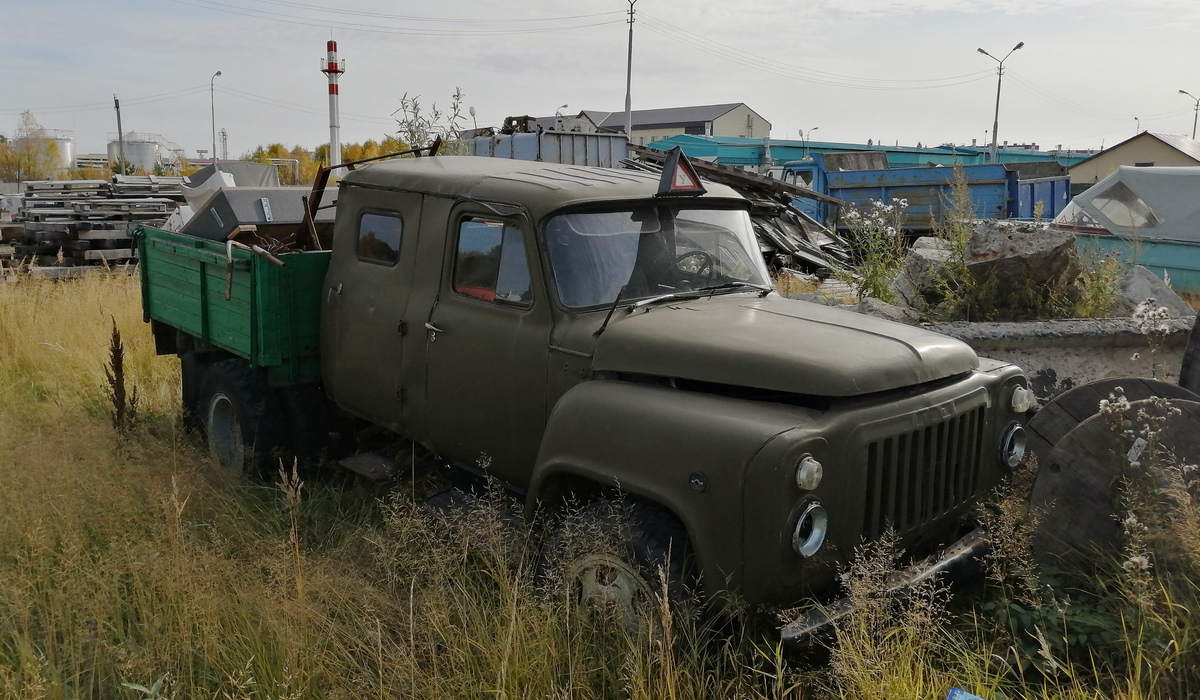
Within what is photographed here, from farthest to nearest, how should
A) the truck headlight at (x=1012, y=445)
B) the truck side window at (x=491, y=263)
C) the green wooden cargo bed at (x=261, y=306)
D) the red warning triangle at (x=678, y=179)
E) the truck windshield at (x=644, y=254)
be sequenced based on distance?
the green wooden cargo bed at (x=261, y=306) → the red warning triangle at (x=678, y=179) → the truck side window at (x=491, y=263) → the truck windshield at (x=644, y=254) → the truck headlight at (x=1012, y=445)

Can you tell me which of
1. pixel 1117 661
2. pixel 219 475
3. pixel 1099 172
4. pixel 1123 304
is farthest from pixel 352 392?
pixel 1099 172

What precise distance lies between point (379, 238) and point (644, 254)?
65.5 inches

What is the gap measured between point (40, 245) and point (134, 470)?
34.4ft

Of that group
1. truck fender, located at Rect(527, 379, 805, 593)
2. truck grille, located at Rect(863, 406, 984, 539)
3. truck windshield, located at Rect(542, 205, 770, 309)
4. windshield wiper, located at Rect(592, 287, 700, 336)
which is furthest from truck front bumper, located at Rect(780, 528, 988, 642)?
truck windshield, located at Rect(542, 205, 770, 309)

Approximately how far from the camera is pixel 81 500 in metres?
5.02

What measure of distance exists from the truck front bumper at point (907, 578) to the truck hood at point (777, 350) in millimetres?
697

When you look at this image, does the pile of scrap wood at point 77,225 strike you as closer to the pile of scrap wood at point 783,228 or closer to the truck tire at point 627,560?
the pile of scrap wood at point 783,228

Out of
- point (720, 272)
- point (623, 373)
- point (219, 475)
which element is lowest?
point (219, 475)

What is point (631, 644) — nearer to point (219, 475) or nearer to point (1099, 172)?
point (219, 475)

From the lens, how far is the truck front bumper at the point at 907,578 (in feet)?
10.3

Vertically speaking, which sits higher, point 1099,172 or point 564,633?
point 1099,172

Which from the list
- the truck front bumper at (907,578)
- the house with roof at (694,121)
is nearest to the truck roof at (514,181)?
the truck front bumper at (907,578)

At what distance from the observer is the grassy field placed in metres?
3.18

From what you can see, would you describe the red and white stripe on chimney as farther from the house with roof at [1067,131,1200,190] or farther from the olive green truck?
the house with roof at [1067,131,1200,190]
